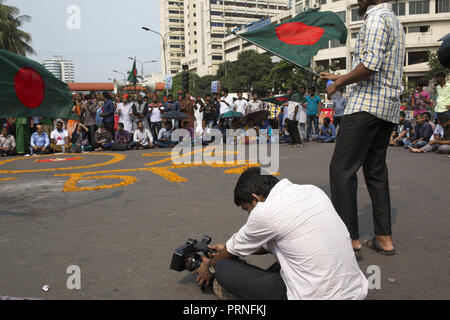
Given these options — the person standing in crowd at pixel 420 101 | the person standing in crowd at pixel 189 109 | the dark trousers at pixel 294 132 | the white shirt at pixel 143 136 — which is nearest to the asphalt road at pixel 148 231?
the dark trousers at pixel 294 132

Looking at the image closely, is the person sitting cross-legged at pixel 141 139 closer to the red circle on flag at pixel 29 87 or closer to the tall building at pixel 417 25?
the red circle on flag at pixel 29 87

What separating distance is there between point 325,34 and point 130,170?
5026mm

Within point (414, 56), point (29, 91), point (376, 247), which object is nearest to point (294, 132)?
point (29, 91)

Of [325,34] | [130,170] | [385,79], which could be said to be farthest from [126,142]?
[385,79]

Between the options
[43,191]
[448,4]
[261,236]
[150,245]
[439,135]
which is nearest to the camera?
[261,236]

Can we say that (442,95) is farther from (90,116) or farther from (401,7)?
(401,7)

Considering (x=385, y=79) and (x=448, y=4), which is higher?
(x=448, y=4)

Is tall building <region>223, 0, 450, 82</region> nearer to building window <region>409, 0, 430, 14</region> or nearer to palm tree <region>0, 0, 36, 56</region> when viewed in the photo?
building window <region>409, 0, 430, 14</region>

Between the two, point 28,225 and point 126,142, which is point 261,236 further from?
point 126,142

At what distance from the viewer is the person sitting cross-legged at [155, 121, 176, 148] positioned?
13414 mm

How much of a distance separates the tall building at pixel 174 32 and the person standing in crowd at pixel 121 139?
399 ft

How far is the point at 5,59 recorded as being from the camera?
4.75 meters

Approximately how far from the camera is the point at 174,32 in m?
132

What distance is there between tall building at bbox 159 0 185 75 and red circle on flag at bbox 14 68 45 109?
425ft
